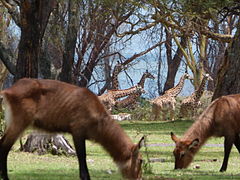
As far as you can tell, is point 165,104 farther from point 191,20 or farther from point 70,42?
point 70,42

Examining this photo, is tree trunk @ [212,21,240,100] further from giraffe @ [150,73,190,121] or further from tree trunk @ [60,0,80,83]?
tree trunk @ [60,0,80,83]

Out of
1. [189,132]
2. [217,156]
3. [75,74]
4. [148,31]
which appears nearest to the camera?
[189,132]

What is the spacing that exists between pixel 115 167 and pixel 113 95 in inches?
596

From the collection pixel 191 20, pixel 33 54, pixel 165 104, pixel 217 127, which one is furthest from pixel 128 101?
pixel 217 127

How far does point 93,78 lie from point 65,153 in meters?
21.8

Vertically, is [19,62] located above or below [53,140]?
above

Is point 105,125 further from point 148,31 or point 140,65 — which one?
point 140,65

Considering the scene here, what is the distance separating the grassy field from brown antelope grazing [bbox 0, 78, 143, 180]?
469mm

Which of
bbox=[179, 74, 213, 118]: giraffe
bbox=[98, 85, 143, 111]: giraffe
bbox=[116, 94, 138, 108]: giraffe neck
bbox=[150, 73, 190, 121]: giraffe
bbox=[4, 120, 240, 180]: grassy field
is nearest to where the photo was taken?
bbox=[4, 120, 240, 180]: grassy field

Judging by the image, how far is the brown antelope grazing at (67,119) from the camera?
8.20 m

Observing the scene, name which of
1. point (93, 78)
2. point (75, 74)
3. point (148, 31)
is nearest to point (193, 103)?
point (148, 31)

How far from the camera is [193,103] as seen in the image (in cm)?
2458

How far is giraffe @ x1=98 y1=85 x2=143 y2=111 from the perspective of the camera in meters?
25.3

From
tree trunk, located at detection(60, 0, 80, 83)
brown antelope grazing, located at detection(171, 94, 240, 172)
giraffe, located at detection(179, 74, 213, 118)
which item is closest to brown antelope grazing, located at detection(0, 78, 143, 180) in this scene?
brown antelope grazing, located at detection(171, 94, 240, 172)
